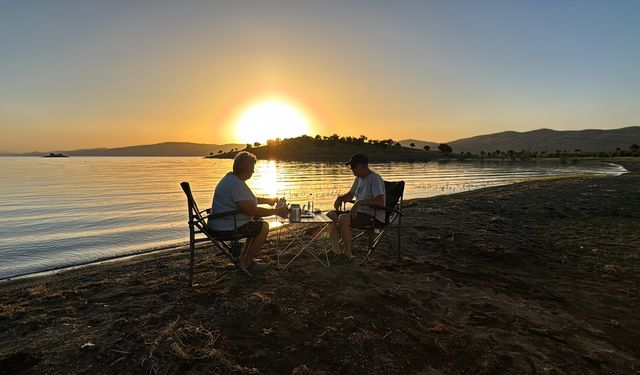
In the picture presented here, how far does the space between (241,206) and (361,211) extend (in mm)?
2297

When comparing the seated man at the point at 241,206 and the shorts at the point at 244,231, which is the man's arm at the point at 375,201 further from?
the shorts at the point at 244,231

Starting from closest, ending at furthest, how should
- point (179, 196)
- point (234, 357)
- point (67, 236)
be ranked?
point (234, 357) → point (67, 236) → point (179, 196)

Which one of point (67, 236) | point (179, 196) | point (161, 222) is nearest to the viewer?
point (67, 236)

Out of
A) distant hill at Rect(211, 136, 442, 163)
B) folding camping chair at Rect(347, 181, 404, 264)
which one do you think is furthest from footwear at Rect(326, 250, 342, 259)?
distant hill at Rect(211, 136, 442, 163)

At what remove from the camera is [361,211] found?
23.4 feet

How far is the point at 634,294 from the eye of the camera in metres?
5.50

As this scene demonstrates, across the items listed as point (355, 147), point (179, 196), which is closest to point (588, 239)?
point (179, 196)

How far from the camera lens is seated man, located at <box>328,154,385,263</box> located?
696 cm

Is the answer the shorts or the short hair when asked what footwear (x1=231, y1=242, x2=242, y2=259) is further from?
the short hair

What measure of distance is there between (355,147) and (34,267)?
117 meters

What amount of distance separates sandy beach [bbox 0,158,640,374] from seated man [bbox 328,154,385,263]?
59 centimetres

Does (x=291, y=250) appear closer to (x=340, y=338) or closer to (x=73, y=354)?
(x=340, y=338)

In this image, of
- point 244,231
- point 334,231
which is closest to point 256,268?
point 244,231

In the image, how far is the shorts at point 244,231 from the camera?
20.4 ft
